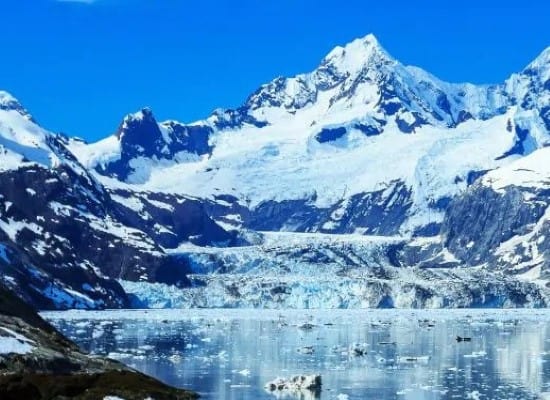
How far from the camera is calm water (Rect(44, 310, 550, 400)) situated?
87.1 metres

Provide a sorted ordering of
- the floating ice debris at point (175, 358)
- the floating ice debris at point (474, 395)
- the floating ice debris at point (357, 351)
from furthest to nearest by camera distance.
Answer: the floating ice debris at point (357, 351), the floating ice debris at point (175, 358), the floating ice debris at point (474, 395)

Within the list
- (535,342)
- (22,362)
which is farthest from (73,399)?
(535,342)

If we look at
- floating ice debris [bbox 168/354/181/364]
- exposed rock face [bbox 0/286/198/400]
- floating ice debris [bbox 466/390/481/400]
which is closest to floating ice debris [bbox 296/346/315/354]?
floating ice debris [bbox 168/354/181/364]

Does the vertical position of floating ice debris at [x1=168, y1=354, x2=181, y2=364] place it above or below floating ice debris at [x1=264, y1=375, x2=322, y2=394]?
above

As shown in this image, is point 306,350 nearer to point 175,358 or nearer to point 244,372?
point 175,358

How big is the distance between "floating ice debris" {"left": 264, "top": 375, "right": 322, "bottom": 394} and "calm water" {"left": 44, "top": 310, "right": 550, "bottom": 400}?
99cm

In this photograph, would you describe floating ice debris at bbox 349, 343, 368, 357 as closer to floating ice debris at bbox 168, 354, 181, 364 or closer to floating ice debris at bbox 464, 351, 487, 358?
floating ice debris at bbox 464, 351, 487, 358

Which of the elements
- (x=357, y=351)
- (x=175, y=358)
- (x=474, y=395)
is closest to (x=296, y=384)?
(x=474, y=395)

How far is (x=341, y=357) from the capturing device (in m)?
115

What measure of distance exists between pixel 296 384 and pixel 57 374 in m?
20.8

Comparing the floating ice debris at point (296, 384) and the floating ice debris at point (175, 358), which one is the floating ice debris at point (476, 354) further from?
the floating ice debris at point (296, 384)

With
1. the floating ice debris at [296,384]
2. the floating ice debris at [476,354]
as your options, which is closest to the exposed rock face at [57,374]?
the floating ice debris at [296,384]

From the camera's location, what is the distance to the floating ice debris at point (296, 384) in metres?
86.2

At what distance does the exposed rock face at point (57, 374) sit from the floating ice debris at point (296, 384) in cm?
955
